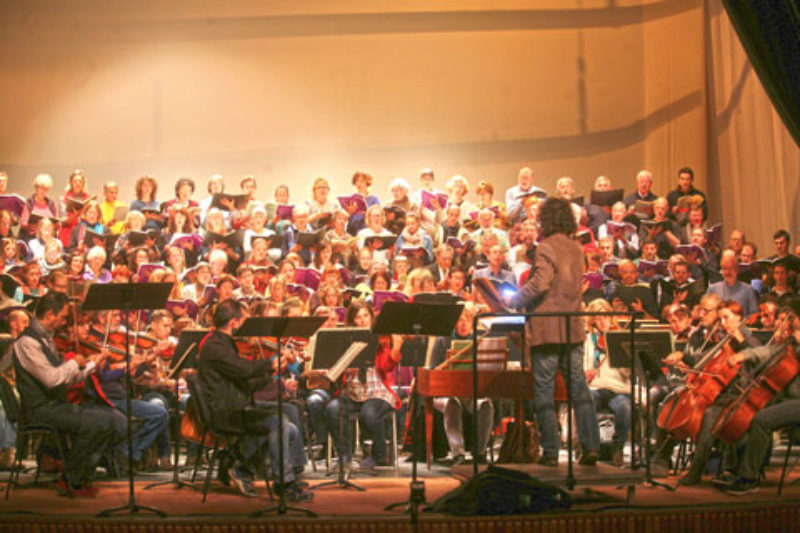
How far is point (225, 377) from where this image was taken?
607 cm

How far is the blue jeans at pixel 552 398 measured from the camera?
573 cm

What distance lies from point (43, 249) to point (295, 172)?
521cm

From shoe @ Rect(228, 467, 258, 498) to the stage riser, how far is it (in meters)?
0.95

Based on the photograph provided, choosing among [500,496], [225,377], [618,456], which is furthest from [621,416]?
[225,377]

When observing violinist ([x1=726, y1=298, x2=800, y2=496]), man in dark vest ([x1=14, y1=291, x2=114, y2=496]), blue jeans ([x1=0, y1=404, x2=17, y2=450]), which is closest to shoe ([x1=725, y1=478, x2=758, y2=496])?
violinist ([x1=726, y1=298, x2=800, y2=496])

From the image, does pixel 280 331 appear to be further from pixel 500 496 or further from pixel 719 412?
pixel 719 412

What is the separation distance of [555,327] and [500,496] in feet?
3.39

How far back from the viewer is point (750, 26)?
584 cm

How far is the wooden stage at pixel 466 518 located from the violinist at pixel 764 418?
11 centimetres

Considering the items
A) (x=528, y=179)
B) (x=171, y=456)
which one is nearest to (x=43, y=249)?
(x=171, y=456)

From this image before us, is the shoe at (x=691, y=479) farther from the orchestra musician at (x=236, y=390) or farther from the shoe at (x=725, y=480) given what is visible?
the orchestra musician at (x=236, y=390)

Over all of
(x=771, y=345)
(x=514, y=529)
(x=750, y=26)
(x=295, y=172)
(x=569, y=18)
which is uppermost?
(x=569, y=18)

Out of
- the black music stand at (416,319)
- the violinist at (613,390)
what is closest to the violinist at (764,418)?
the violinist at (613,390)

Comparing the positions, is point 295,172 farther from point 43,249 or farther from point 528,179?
point 43,249
